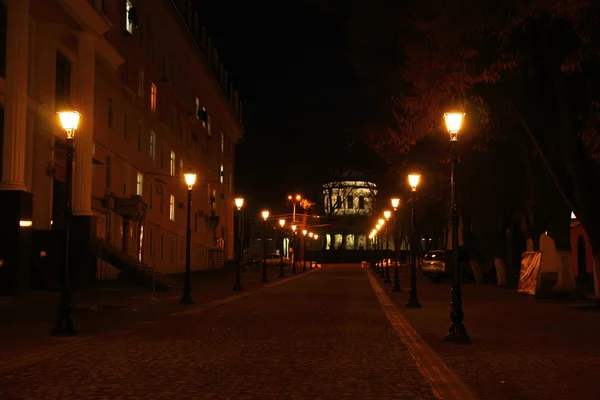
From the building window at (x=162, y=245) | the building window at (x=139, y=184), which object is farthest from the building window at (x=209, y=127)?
the building window at (x=139, y=184)

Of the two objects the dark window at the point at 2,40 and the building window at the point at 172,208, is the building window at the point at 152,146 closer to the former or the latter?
the building window at the point at 172,208

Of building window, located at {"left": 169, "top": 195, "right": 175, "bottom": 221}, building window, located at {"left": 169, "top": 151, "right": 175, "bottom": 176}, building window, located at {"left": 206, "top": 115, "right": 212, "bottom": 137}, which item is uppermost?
building window, located at {"left": 206, "top": 115, "right": 212, "bottom": 137}

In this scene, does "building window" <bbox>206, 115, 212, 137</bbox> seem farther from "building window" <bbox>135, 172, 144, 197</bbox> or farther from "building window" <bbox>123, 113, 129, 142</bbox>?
"building window" <bbox>123, 113, 129, 142</bbox>

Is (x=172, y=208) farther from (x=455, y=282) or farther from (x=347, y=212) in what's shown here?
(x=347, y=212)

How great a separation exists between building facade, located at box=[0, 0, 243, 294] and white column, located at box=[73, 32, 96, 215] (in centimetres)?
4

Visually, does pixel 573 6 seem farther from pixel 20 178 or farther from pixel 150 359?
pixel 20 178

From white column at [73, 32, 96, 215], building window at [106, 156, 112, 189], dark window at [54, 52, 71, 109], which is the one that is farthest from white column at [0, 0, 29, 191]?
building window at [106, 156, 112, 189]

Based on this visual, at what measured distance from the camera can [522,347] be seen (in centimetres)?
1309

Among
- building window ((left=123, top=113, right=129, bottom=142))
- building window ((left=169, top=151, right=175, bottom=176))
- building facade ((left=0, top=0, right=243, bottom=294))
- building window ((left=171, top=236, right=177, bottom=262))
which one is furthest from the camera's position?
building window ((left=169, top=151, right=175, bottom=176))

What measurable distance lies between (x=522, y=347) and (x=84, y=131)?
19.8 meters

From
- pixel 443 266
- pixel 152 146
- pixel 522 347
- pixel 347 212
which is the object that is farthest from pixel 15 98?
pixel 347 212

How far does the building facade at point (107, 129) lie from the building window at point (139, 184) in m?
0.11

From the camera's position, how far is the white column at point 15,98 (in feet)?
71.2

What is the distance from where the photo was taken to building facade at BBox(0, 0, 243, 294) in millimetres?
22109
